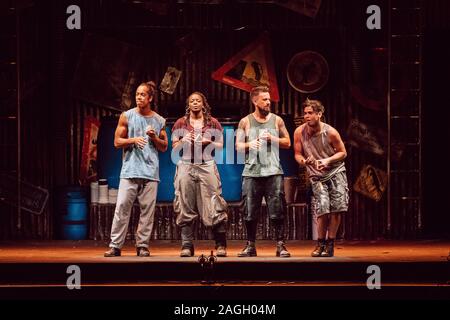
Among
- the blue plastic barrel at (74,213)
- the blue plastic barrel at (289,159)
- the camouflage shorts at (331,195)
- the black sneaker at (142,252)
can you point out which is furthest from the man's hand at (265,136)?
the blue plastic barrel at (74,213)

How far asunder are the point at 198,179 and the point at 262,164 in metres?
0.83

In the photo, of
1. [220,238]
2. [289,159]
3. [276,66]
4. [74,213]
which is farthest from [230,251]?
[276,66]

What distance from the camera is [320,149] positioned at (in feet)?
42.0

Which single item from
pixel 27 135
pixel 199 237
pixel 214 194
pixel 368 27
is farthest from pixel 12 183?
pixel 368 27

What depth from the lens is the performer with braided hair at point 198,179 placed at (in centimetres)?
1273

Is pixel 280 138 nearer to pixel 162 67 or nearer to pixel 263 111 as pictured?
pixel 263 111

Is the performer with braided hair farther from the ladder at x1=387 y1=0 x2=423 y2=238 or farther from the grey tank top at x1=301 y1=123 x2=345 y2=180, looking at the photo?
the ladder at x1=387 y1=0 x2=423 y2=238

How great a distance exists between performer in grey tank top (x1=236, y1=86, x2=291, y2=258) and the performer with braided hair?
324 mm

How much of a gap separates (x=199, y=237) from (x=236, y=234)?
562 mm
